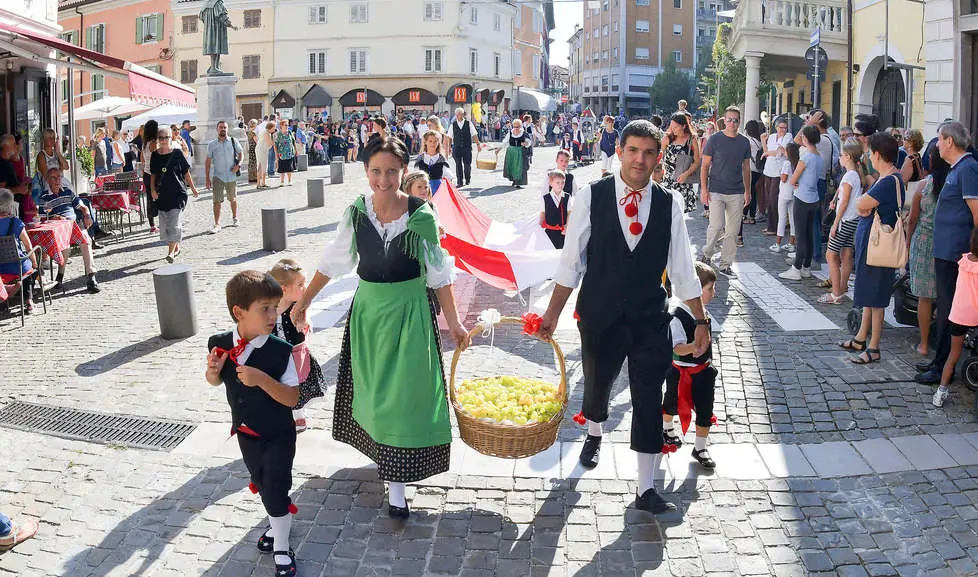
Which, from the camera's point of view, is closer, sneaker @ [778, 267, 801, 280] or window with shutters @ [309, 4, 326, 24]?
sneaker @ [778, 267, 801, 280]

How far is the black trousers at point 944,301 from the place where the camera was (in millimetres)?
6902

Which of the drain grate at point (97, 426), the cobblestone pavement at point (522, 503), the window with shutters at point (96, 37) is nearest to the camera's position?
the cobblestone pavement at point (522, 503)

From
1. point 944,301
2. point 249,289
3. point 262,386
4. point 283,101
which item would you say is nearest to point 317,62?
point 283,101

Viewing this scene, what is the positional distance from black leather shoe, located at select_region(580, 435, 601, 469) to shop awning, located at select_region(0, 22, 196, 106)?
10473 mm

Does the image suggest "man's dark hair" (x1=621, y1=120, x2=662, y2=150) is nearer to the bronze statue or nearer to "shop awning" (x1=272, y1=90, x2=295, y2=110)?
the bronze statue

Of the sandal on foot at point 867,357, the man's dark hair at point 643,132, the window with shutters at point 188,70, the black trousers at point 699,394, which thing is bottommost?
the sandal on foot at point 867,357

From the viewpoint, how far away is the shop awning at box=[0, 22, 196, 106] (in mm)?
12644

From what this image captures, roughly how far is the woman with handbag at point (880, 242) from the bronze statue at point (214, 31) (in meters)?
23.2

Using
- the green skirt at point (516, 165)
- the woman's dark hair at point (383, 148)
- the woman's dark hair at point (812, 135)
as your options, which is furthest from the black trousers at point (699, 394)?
the green skirt at point (516, 165)

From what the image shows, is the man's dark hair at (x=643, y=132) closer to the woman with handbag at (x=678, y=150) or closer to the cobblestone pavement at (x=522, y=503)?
the cobblestone pavement at (x=522, y=503)

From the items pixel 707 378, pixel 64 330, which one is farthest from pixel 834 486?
pixel 64 330

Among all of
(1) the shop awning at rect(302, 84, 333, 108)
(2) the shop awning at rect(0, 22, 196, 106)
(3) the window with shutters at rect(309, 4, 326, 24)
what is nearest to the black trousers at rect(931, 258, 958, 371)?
(2) the shop awning at rect(0, 22, 196, 106)

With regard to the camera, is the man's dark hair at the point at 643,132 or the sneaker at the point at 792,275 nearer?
the man's dark hair at the point at 643,132

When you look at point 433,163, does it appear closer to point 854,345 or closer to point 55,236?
point 55,236
